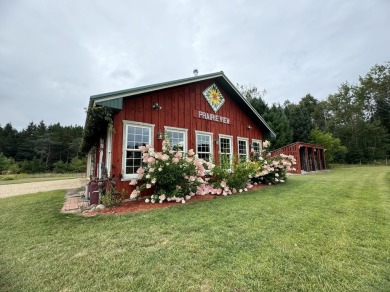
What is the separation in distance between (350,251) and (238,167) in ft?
14.4

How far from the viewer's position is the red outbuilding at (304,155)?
1531cm

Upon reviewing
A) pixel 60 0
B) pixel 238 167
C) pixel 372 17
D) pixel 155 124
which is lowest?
pixel 238 167

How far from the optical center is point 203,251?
96.3 inches

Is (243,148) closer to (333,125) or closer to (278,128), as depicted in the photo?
(278,128)

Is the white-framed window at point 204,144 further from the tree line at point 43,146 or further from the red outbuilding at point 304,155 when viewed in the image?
the tree line at point 43,146

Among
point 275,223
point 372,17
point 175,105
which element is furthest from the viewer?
point 372,17

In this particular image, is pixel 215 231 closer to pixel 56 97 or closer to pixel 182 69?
pixel 182 69

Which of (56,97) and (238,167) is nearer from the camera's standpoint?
(238,167)

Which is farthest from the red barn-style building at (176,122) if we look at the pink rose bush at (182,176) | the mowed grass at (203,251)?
the mowed grass at (203,251)

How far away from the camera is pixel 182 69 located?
60.6 ft

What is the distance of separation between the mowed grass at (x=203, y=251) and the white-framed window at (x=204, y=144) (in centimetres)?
386

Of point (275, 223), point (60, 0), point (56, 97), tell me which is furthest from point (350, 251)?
point (56, 97)

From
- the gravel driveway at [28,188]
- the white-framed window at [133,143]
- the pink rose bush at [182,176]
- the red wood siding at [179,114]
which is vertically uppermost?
the red wood siding at [179,114]

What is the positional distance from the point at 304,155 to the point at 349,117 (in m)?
24.9
